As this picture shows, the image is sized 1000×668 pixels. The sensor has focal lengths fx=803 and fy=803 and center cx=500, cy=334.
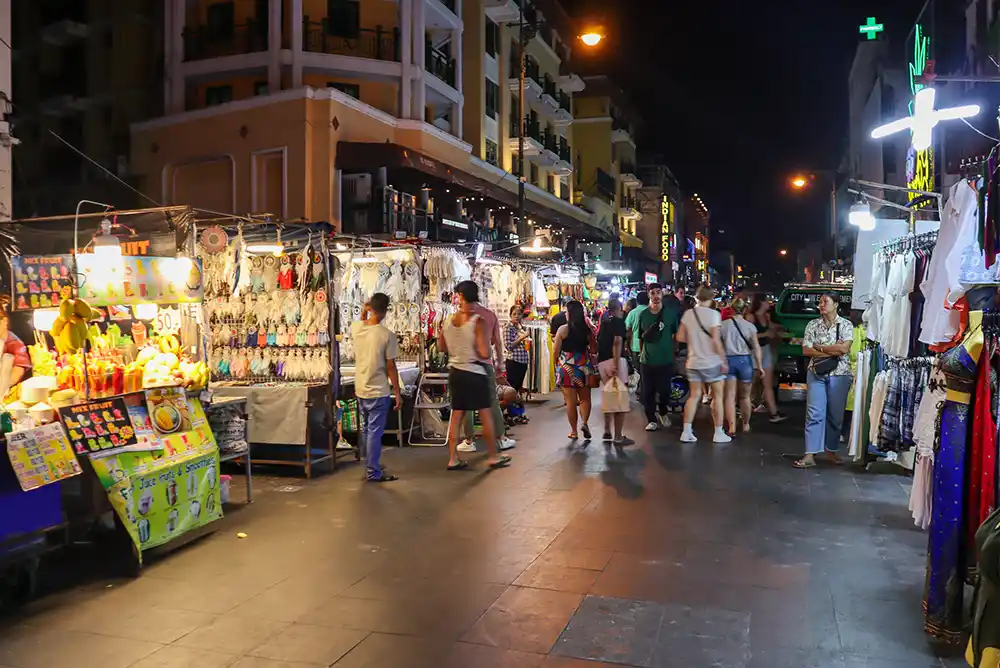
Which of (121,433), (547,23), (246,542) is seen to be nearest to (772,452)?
(246,542)

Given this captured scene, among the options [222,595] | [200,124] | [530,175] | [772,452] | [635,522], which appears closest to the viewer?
[222,595]

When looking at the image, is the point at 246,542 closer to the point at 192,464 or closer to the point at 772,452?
the point at 192,464

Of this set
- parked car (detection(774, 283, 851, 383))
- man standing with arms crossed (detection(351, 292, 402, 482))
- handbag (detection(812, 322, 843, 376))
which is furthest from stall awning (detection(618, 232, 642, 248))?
man standing with arms crossed (detection(351, 292, 402, 482))

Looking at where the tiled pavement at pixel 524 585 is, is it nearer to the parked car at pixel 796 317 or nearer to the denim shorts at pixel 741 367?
the denim shorts at pixel 741 367

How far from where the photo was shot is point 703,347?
10148 mm

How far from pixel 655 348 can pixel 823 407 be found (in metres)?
2.78

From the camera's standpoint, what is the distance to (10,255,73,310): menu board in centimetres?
614

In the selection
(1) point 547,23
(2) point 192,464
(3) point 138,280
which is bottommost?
(2) point 192,464

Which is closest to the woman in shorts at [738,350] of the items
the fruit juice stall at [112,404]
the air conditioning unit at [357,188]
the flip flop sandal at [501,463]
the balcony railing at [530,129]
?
the flip flop sandal at [501,463]

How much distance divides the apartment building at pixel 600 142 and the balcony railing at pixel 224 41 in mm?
24755

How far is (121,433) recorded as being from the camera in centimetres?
568

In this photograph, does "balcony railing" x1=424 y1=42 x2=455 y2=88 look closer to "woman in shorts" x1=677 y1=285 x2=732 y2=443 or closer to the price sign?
"woman in shorts" x1=677 y1=285 x2=732 y2=443

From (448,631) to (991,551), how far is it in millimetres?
2708

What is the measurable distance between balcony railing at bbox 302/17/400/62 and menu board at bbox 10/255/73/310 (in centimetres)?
1747
